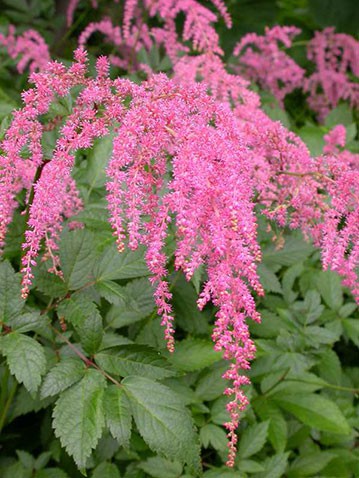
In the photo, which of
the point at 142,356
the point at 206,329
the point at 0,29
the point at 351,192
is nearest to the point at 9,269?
the point at 142,356

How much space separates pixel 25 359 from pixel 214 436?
790 millimetres

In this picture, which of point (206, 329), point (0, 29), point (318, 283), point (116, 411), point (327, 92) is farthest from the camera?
point (327, 92)

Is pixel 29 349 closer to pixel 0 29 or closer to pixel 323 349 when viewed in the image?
pixel 323 349

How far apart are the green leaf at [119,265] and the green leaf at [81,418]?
37 cm

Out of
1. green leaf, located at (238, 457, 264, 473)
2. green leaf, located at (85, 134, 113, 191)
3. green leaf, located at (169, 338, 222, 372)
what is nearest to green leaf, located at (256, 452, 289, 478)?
green leaf, located at (238, 457, 264, 473)

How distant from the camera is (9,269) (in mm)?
1870

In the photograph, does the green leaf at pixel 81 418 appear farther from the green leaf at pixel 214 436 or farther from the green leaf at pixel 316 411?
the green leaf at pixel 316 411

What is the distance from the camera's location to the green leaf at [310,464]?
87.4 inches

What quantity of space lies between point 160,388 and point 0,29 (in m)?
3.25

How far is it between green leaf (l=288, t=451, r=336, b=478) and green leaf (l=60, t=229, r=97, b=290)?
1.05m

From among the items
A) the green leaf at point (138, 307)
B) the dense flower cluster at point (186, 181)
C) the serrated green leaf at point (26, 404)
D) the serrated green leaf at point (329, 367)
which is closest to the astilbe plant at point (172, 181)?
the dense flower cluster at point (186, 181)

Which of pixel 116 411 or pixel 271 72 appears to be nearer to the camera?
pixel 116 411

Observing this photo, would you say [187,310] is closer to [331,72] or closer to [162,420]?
[162,420]

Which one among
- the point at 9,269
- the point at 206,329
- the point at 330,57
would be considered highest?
the point at 330,57
